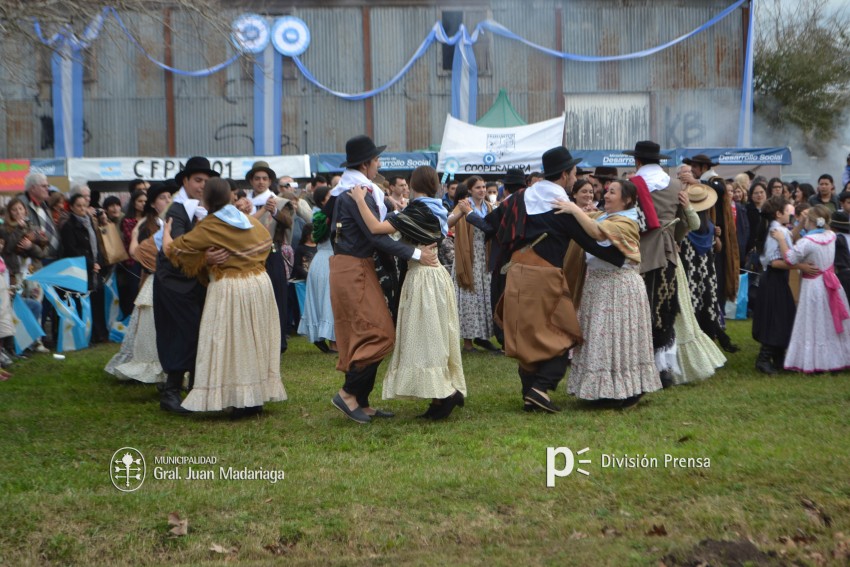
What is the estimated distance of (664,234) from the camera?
8.94 m

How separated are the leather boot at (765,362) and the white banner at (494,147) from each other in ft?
34.8

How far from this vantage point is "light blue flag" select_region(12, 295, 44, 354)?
462 inches

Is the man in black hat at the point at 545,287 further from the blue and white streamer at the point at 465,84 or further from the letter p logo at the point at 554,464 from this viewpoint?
the blue and white streamer at the point at 465,84

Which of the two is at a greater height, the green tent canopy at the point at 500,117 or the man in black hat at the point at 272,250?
the green tent canopy at the point at 500,117

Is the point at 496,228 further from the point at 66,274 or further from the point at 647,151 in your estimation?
the point at 66,274

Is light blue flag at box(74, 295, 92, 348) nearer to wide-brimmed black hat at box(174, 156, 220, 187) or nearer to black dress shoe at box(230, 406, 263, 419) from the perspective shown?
wide-brimmed black hat at box(174, 156, 220, 187)

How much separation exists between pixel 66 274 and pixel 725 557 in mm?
9809

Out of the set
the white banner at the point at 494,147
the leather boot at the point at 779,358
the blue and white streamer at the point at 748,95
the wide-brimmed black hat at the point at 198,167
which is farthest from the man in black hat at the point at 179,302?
the blue and white streamer at the point at 748,95

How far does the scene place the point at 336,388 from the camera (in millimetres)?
9359

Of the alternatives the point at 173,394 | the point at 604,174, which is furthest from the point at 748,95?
the point at 173,394

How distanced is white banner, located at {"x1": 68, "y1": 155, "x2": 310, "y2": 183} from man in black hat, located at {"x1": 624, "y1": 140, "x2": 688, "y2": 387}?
12.9m

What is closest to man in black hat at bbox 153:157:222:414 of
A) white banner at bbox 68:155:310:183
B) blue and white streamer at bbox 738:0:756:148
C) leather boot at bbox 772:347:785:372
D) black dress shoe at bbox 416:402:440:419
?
black dress shoe at bbox 416:402:440:419

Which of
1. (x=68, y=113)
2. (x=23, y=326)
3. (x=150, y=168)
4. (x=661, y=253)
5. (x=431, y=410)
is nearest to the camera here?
(x=431, y=410)

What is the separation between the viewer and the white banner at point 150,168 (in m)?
21.2
